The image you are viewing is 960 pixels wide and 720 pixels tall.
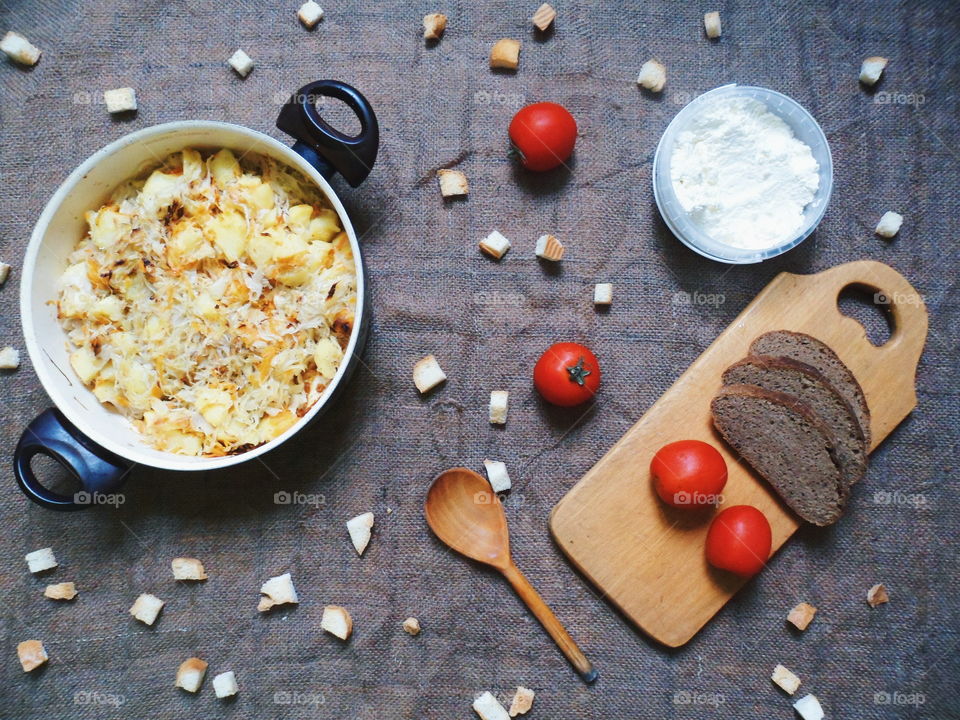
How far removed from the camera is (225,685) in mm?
1597

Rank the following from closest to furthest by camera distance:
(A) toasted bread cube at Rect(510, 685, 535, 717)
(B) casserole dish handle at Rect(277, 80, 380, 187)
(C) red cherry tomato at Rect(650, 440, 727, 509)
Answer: (B) casserole dish handle at Rect(277, 80, 380, 187), (C) red cherry tomato at Rect(650, 440, 727, 509), (A) toasted bread cube at Rect(510, 685, 535, 717)

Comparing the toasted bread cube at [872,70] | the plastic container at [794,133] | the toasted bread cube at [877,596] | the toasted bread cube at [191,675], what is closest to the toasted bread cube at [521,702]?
the toasted bread cube at [191,675]

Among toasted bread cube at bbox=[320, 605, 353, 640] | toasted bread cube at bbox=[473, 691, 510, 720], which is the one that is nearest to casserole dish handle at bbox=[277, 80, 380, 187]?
toasted bread cube at bbox=[320, 605, 353, 640]

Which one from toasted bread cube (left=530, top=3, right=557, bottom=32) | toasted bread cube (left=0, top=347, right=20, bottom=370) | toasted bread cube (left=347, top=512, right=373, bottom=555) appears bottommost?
toasted bread cube (left=347, top=512, right=373, bottom=555)

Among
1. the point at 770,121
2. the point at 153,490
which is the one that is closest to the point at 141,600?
the point at 153,490

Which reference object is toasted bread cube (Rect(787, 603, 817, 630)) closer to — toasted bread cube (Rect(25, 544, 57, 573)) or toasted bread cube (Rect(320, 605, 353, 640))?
toasted bread cube (Rect(320, 605, 353, 640))

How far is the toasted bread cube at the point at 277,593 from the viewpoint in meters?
1.60

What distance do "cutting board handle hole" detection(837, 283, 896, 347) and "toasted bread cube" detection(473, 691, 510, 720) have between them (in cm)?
124

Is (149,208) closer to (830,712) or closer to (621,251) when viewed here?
(621,251)

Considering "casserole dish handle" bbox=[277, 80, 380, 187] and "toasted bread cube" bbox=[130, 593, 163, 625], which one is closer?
"casserole dish handle" bbox=[277, 80, 380, 187]

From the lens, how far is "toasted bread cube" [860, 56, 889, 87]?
1.65m

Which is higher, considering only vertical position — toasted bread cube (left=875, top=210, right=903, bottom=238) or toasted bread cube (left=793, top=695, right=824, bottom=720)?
toasted bread cube (left=875, top=210, right=903, bottom=238)

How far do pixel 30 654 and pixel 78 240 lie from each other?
971 millimetres

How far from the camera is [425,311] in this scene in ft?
5.38
